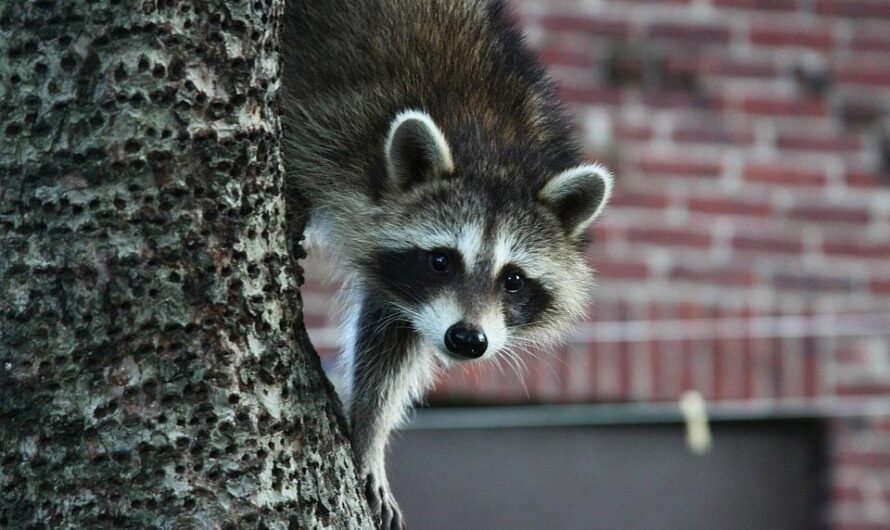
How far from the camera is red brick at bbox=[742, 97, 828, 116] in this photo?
23.0 ft

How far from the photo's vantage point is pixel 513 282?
404cm

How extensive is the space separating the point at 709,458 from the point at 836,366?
0.70m

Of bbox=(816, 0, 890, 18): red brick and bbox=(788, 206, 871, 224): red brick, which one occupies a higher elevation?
bbox=(816, 0, 890, 18): red brick

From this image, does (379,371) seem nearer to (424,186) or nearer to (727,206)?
(424,186)

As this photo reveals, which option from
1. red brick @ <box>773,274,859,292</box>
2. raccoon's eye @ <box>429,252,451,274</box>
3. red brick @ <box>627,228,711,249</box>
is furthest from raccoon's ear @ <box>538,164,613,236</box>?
red brick @ <box>773,274,859,292</box>

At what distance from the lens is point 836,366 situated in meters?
6.82

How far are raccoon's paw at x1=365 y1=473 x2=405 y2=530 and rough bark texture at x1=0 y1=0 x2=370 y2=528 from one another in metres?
A: 1.15

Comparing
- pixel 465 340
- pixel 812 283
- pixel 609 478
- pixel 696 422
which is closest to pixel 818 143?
pixel 812 283

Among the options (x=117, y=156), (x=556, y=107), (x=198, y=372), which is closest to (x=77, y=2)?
(x=117, y=156)

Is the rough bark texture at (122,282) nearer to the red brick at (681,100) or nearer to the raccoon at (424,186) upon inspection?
the raccoon at (424,186)

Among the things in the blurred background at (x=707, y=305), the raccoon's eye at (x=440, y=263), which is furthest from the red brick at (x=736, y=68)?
the raccoon's eye at (x=440, y=263)

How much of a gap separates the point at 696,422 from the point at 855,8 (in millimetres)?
A: 2099

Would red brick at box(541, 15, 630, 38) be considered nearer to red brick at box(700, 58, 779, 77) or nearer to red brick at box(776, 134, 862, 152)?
red brick at box(700, 58, 779, 77)

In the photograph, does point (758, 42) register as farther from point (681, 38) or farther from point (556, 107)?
point (556, 107)
